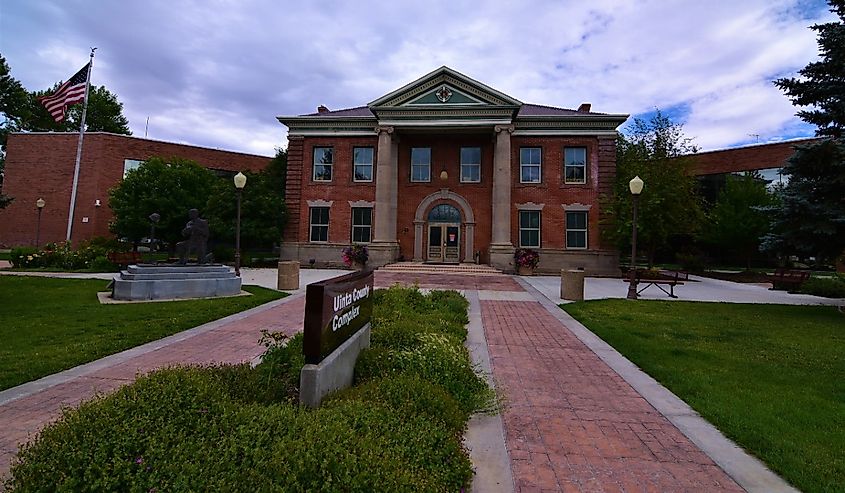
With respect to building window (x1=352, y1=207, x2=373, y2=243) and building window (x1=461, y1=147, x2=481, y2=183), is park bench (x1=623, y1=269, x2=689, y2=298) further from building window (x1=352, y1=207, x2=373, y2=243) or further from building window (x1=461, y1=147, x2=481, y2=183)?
building window (x1=352, y1=207, x2=373, y2=243)

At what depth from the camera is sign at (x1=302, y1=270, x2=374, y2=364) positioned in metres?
3.74

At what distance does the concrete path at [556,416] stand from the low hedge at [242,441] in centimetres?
64

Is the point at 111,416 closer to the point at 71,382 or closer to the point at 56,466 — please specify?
the point at 56,466

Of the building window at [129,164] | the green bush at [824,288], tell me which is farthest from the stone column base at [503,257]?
the building window at [129,164]

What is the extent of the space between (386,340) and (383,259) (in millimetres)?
19702

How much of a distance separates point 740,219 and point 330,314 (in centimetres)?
3212

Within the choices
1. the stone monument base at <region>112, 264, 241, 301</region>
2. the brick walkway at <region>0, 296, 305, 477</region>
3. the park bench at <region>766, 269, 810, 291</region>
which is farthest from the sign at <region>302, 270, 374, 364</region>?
the park bench at <region>766, 269, 810, 291</region>

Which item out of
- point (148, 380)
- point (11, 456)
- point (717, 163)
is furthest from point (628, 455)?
point (717, 163)

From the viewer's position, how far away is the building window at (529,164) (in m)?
26.6

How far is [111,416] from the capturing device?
106 inches

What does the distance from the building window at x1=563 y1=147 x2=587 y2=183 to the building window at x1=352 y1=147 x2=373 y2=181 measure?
11.7m

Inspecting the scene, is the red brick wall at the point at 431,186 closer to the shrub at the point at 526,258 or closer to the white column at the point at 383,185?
the white column at the point at 383,185

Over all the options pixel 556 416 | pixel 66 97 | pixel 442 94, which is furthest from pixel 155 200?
pixel 556 416

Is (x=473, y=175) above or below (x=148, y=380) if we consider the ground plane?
above
